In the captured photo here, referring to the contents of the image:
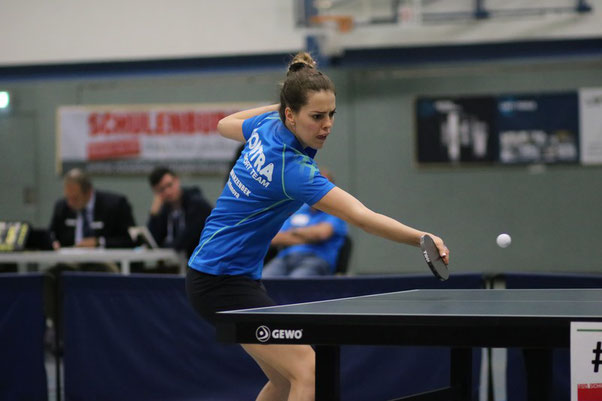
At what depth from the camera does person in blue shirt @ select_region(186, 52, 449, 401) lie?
2.74m

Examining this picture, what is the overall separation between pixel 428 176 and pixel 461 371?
21.4 ft

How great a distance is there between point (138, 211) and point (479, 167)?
389 centimetres

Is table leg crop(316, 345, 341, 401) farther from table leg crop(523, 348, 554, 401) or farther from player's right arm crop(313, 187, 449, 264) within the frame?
table leg crop(523, 348, 554, 401)

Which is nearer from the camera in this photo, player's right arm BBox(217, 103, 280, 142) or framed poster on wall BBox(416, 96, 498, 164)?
player's right arm BBox(217, 103, 280, 142)

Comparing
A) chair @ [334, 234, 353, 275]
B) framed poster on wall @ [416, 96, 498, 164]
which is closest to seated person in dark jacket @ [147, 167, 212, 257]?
chair @ [334, 234, 353, 275]

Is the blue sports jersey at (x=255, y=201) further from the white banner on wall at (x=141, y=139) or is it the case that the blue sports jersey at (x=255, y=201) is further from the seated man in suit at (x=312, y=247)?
the white banner on wall at (x=141, y=139)

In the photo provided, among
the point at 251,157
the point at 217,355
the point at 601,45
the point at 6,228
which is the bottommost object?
the point at 217,355

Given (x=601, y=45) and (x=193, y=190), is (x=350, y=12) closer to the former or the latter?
(x=601, y=45)

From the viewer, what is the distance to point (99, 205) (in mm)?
7641

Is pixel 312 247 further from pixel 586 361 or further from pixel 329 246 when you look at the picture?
pixel 586 361

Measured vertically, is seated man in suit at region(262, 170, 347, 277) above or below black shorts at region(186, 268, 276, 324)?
below

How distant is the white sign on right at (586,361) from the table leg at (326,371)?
645 millimetres

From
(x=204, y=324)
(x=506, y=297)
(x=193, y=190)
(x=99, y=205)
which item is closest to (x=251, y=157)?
(x=506, y=297)

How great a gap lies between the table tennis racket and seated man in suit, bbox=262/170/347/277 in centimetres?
371
